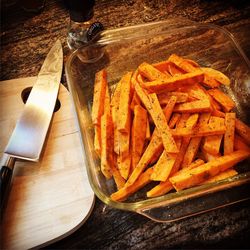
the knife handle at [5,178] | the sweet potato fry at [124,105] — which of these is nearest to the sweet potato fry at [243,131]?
the sweet potato fry at [124,105]

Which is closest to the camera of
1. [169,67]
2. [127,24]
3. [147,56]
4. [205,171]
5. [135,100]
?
[205,171]

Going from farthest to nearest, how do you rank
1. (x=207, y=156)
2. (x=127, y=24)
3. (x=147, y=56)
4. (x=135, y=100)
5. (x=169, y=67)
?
(x=127, y=24)
(x=147, y=56)
(x=169, y=67)
(x=135, y=100)
(x=207, y=156)

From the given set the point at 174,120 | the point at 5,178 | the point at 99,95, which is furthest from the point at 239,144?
the point at 5,178

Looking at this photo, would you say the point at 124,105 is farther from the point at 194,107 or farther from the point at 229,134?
the point at 229,134

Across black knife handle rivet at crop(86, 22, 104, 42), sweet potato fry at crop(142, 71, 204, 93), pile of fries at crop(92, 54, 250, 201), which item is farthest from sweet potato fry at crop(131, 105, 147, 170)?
black knife handle rivet at crop(86, 22, 104, 42)

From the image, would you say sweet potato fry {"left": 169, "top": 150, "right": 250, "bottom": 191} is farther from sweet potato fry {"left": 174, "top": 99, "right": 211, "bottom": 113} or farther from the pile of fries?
sweet potato fry {"left": 174, "top": 99, "right": 211, "bottom": 113}

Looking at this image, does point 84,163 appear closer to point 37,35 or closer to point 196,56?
point 196,56
